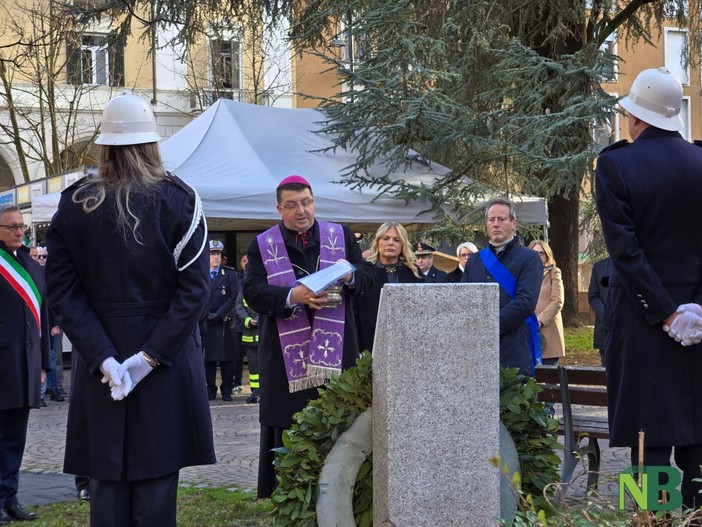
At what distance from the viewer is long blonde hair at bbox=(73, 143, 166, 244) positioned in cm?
399

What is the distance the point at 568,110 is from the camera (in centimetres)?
1399

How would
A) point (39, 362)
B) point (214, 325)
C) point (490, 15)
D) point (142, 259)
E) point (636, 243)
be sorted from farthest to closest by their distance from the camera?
point (490, 15)
point (214, 325)
point (39, 362)
point (636, 243)
point (142, 259)

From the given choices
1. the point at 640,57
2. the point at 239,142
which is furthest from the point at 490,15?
the point at 640,57

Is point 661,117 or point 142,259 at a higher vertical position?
point 661,117

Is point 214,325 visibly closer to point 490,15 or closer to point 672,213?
point 490,15

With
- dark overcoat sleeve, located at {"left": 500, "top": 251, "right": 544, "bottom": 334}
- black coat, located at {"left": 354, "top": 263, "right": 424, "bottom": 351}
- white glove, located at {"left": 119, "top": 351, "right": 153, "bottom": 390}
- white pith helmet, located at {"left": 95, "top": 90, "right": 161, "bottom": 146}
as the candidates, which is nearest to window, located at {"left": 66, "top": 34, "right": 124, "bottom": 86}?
black coat, located at {"left": 354, "top": 263, "right": 424, "bottom": 351}

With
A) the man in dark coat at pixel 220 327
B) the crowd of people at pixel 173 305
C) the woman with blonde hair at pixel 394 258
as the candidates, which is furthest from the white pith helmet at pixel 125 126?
the man in dark coat at pixel 220 327

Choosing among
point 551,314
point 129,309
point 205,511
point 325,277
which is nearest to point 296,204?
point 325,277

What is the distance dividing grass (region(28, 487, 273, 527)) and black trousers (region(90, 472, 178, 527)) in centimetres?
199

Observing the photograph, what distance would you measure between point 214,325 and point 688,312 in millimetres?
9958

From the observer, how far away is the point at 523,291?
7.21 meters

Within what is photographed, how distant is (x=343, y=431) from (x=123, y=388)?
120cm

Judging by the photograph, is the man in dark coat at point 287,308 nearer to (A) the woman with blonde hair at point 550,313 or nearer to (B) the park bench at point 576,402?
(B) the park bench at point 576,402

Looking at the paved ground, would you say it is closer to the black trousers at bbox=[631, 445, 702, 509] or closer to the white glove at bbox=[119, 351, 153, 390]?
the black trousers at bbox=[631, 445, 702, 509]
